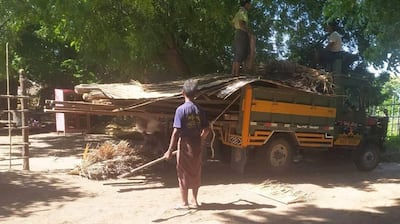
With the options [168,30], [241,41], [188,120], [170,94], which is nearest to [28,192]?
[170,94]

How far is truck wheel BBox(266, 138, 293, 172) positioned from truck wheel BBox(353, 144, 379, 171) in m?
1.82

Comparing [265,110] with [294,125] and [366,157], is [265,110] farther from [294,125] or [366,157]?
[366,157]

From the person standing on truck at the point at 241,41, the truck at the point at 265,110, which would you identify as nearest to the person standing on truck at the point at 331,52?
the truck at the point at 265,110

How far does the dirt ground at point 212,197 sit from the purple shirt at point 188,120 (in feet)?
3.58

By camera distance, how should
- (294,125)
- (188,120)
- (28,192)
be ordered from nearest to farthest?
(188,120) < (28,192) < (294,125)

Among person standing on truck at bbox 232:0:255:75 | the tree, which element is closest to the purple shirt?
person standing on truck at bbox 232:0:255:75

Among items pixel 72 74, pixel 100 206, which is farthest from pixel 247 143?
pixel 72 74

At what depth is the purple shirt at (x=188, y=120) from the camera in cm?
674

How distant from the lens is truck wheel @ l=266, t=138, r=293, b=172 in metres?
9.86

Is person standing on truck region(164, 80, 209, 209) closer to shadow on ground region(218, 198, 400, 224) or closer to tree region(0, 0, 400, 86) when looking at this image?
shadow on ground region(218, 198, 400, 224)

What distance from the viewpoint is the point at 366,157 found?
11.1m

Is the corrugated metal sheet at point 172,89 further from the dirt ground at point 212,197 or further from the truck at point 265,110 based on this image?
the dirt ground at point 212,197

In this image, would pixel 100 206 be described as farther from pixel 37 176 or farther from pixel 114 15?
pixel 114 15

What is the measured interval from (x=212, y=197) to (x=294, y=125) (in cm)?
293
